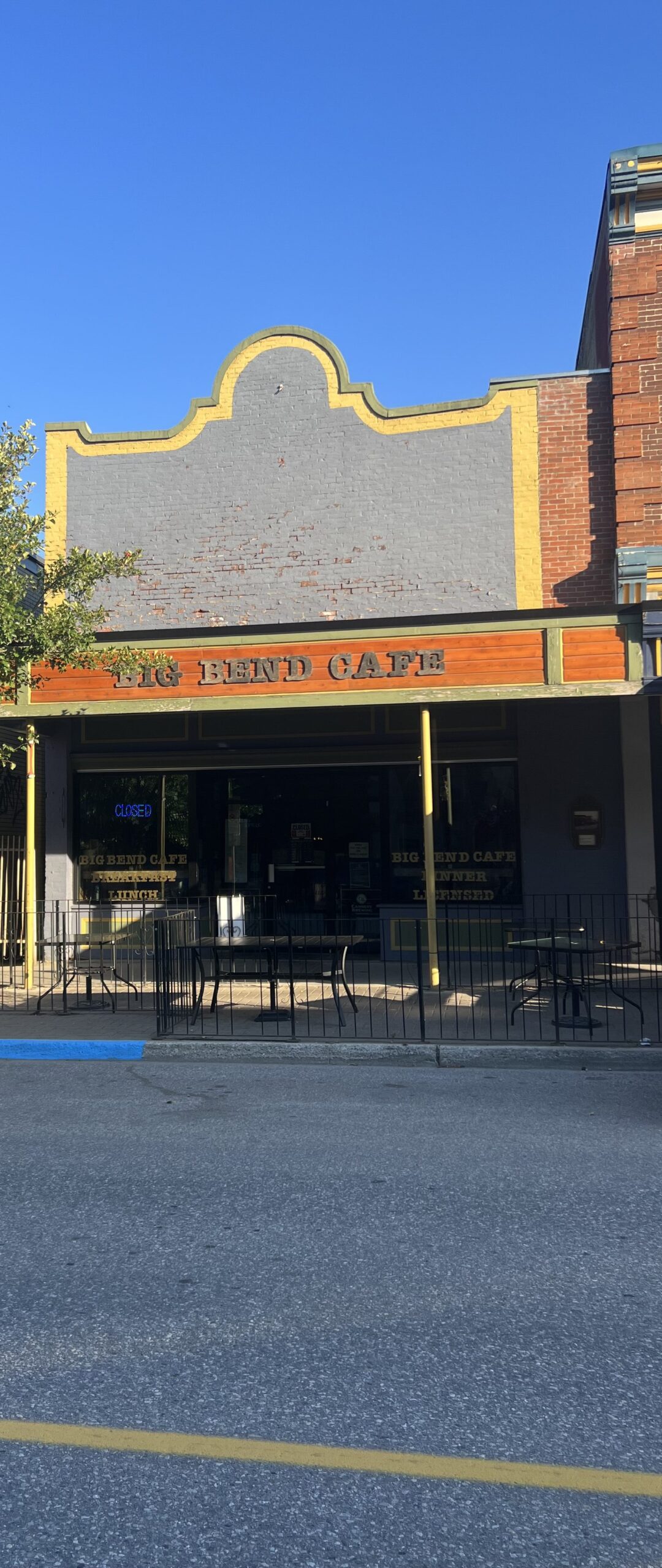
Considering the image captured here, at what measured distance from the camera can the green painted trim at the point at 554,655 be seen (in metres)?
13.5

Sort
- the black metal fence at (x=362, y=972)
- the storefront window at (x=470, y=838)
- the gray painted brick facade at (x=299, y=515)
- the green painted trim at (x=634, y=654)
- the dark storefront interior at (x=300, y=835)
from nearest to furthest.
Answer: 1. the black metal fence at (x=362, y=972)
2. the green painted trim at (x=634, y=654)
3. the gray painted brick facade at (x=299, y=515)
4. the storefront window at (x=470, y=838)
5. the dark storefront interior at (x=300, y=835)

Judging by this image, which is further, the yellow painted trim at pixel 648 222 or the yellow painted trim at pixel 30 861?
the yellow painted trim at pixel 648 222

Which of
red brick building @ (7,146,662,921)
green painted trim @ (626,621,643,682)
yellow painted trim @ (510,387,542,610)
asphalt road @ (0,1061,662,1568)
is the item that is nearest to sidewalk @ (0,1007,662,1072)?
asphalt road @ (0,1061,662,1568)

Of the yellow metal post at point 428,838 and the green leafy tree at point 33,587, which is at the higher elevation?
the green leafy tree at point 33,587

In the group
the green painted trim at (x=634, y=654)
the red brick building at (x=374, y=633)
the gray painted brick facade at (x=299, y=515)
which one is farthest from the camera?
the gray painted brick facade at (x=299, y=515)

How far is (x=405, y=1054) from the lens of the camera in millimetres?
9570

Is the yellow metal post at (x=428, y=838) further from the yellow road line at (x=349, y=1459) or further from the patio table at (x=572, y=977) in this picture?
the yellow road line at (x=349, y=1459)

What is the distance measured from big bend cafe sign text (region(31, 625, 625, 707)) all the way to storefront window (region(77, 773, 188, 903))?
2193 mm

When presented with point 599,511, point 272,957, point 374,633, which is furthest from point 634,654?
point 272,957

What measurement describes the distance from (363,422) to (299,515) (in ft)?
4.76

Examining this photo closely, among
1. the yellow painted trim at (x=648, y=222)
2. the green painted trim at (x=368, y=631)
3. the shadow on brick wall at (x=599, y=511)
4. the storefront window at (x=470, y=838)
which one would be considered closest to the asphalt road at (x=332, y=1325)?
the green painted trim at (x=368, y=631)

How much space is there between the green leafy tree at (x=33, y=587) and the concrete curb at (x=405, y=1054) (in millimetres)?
4146

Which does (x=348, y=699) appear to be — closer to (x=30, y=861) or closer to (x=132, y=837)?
(x=30, y=861)

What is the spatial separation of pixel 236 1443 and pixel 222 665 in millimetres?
11637
